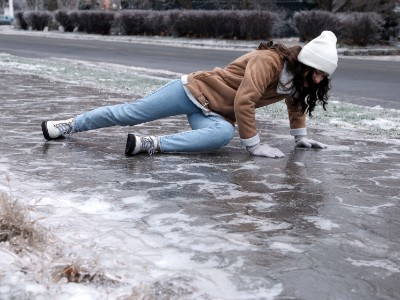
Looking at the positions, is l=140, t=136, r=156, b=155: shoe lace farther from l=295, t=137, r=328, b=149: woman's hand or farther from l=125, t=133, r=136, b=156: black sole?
l=295, t=137, r=328, b=149: woman's hand

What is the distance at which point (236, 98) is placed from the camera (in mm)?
4727

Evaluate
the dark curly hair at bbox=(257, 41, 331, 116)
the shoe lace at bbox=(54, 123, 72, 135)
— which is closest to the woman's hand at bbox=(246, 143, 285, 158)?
the dark curly hair at bbox=(257, 41, 331, 116)

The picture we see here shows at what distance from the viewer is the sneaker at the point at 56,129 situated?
5.36 meters

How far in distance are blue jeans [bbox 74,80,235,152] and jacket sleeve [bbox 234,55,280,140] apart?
0.23 m

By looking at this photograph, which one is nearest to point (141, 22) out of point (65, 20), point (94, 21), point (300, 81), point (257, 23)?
point (94, 21)

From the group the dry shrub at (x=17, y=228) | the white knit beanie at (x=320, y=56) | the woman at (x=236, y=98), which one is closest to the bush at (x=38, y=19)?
the woman at (x=236, y=98)

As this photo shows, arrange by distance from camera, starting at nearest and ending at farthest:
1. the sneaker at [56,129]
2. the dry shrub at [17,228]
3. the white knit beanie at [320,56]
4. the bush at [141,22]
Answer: the dry shrub at [17,228] → the white knit beanie at [320,56] → the sneaker at [56,129] → the bush at [141,22]

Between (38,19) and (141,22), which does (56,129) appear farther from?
(38,19)

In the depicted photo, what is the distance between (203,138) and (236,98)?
0.40 m

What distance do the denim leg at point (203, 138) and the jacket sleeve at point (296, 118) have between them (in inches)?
20.5

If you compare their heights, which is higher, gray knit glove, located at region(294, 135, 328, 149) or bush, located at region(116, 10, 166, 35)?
gray knit glove, located at region(294, 135, 328, 149)

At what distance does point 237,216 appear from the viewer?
11.4 feet

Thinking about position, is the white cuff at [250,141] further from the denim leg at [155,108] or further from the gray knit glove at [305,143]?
the gray knit glove at [305,143]

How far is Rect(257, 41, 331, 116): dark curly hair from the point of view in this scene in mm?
4770
